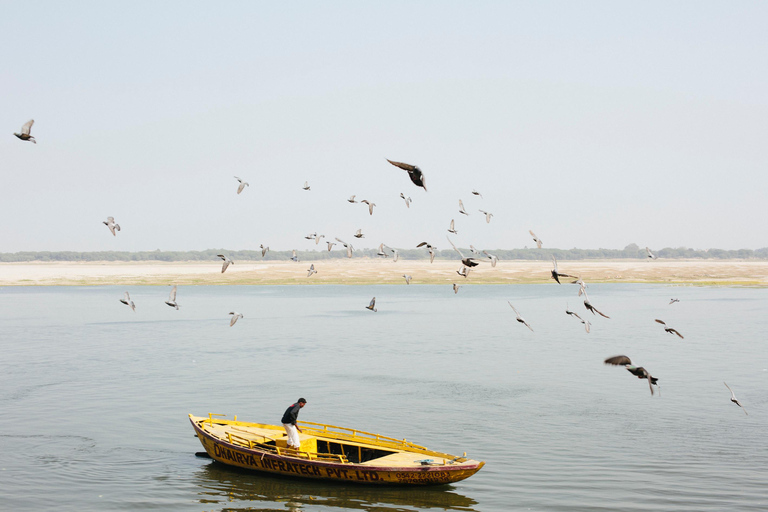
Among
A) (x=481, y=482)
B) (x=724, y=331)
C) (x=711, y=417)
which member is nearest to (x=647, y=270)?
(x=724, y=331)

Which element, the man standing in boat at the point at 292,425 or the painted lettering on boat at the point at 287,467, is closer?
the painted lettering on boat at the point at 287,467

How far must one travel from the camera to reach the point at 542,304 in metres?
90.3

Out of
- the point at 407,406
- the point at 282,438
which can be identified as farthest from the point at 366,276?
the point at 282,438

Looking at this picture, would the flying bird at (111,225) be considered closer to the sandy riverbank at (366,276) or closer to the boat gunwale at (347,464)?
the boat gunwale at (347,464)

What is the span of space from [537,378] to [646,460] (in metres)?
14.9

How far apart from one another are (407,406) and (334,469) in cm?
1038

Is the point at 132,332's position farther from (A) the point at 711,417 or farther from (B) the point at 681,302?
(B) the point at 681,302

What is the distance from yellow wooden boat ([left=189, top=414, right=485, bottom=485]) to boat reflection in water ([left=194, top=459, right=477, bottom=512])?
11.0 inches

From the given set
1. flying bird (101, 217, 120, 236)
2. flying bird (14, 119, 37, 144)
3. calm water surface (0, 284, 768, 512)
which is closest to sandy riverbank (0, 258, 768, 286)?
calm water surface (0, 284, 768, 512)

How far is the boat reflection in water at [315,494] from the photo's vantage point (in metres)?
19.8

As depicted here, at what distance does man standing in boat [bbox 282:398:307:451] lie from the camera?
21266 mm

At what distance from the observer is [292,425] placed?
21.5m

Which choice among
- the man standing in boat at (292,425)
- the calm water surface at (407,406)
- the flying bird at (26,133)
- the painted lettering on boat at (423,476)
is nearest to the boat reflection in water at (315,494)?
the calm water surface at (407,406)

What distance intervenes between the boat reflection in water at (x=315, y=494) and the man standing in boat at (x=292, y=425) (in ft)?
3.47
